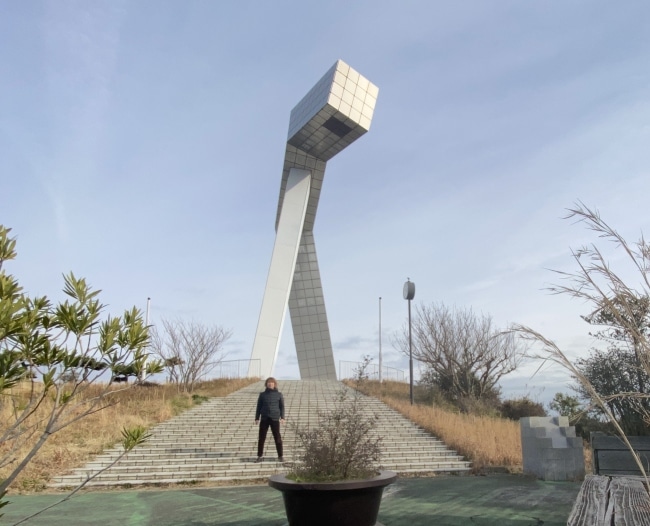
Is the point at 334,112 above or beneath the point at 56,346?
above

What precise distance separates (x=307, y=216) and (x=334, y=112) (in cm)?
733

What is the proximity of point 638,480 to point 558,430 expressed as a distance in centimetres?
641

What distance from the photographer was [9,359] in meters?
2.77

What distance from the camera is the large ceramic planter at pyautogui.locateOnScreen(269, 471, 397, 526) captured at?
454 centimetres

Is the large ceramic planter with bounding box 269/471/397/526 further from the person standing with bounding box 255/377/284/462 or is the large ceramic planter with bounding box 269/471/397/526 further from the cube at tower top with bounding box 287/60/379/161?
the cube at tower top with bounding box 287/60/379/161

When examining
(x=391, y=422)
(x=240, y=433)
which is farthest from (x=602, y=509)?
(x=391, y=422)

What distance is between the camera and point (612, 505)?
2705 millimetres

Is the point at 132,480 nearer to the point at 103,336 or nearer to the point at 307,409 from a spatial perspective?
the point at 103,336

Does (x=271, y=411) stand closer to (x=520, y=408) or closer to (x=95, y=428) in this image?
(x=95, y=428)

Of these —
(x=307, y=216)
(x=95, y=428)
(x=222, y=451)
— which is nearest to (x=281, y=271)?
(x=307, y=216)

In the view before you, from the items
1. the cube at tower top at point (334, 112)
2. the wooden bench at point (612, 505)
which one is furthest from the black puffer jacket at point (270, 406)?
the cube at tower top at point (334, 112)

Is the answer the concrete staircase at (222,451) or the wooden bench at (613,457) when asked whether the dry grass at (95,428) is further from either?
the wooden bench at (613,457)

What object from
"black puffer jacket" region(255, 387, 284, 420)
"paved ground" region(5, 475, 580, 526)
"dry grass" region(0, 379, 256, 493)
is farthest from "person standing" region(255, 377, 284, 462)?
"dry grass" region(0, 379, 256, 493)

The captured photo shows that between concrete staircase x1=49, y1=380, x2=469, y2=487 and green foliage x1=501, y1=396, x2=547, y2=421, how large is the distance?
7.76 m
